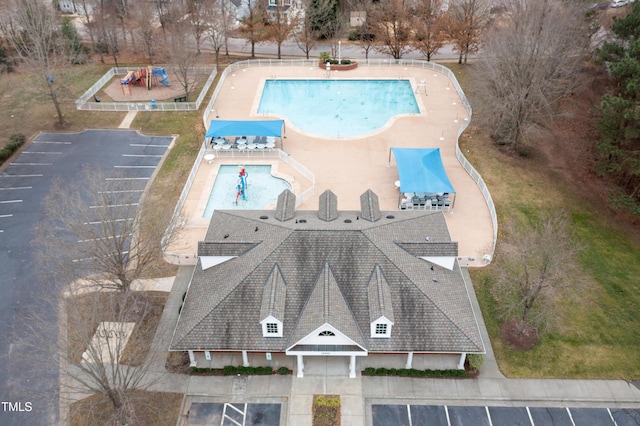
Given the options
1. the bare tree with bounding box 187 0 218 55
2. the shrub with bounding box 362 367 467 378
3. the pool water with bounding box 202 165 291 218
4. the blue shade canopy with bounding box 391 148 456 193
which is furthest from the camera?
the bare tree with bounding box 187 0 218 55

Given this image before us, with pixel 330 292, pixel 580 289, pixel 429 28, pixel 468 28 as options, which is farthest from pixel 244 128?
pixel 468 28

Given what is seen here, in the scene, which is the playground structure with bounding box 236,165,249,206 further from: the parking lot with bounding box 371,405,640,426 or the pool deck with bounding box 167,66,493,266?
the parking lot with bounding box 371,405,640,426

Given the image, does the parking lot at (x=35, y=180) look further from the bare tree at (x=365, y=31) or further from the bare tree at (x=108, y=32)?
the bare tree at (x=365, y=31)

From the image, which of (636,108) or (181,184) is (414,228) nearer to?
(636,108)

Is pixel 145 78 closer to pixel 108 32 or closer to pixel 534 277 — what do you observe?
pixel 108 32

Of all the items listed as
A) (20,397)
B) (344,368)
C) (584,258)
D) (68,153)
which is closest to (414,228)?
(344,368)

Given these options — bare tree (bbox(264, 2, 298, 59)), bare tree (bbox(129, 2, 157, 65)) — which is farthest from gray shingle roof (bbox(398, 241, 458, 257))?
Result: bare tree (bbox(129, 2, 157, 65))

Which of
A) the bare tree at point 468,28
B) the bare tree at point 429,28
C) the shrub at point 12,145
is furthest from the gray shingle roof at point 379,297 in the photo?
the bare tree at point 429,28
